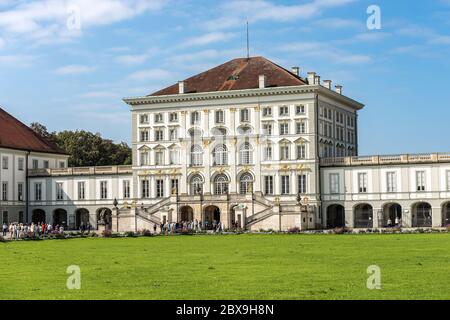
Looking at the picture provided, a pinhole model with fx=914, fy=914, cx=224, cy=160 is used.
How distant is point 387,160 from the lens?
260ft

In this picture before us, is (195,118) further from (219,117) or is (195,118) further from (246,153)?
(246,153)

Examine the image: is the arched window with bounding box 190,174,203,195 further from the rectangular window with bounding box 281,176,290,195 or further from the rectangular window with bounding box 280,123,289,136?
the rectangular window with bounding box 280,123,289,136

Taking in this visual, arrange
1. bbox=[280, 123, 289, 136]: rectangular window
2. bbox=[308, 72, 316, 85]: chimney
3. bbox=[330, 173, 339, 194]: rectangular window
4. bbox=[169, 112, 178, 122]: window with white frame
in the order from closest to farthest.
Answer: bbox=[330, 173, 339, 194]: rectangular window → bbox=[280, 123, 289, 136]: rectangular window → bbox=[308, 72, 316, 85]: chimney → bbox=[169, 112, 178, 122]: window with white frame

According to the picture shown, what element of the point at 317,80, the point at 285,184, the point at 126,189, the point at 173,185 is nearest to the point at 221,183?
the point at 173,185

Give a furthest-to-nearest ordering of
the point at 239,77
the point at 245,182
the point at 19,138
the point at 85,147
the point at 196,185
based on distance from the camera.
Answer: the point at 85,147, the point at 19,138, the point at 239,77, the point at 196,185, the point at 245,182

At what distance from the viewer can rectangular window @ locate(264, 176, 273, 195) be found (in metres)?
82.2

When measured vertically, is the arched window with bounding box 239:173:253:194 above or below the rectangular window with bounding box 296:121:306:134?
below

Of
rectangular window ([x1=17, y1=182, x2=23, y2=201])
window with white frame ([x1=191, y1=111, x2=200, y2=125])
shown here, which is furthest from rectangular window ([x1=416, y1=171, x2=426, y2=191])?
rectangular window ([x1=17, y1=182, x2=23, y2=201])

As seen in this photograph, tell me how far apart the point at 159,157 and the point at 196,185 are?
4595 millimetres

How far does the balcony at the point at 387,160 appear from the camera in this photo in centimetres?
7756

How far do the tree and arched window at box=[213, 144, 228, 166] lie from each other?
96.0 feet

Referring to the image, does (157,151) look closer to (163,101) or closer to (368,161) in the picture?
(163,101)

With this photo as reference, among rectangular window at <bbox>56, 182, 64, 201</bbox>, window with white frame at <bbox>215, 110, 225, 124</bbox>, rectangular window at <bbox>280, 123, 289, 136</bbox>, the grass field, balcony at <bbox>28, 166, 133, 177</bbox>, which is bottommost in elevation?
the grass field
